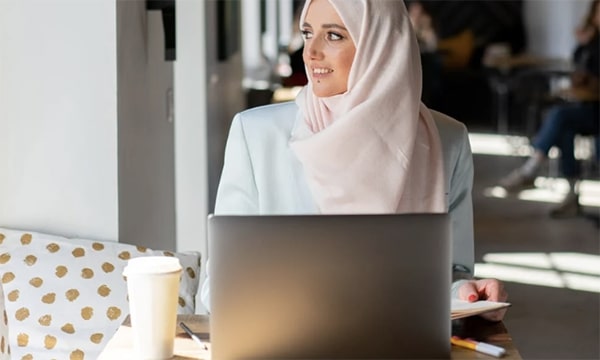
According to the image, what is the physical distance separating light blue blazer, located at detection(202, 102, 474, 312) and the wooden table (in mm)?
297

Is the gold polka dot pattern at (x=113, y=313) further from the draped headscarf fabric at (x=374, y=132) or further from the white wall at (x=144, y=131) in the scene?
the draped headscarf fabric at (x=374, y=132)

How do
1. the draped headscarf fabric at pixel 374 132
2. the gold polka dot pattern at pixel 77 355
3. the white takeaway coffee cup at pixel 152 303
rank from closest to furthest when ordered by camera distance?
the white takeaway coffee cup at pixel 152 303 → the draped headscarf fabric at pixel 374 132 → the gold polka dot pattern at pixel 77 355

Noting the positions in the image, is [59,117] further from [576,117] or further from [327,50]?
[576,117]

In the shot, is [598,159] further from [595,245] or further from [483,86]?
[483,86]

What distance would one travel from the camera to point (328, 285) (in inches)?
73.5

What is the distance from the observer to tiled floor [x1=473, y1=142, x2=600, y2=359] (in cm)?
566

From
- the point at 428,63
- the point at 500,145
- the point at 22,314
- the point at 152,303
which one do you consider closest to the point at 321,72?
the point at 152,303

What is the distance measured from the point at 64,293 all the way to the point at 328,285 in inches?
60.6

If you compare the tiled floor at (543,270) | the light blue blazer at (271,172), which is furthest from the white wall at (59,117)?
the tiled floor at (543,270)

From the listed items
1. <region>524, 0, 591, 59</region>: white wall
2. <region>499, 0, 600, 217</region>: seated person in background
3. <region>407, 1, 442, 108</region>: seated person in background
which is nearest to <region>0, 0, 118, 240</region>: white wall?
<region>499, 0, 600, 217</region>: seated person in background

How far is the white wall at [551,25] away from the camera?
51.3 ft

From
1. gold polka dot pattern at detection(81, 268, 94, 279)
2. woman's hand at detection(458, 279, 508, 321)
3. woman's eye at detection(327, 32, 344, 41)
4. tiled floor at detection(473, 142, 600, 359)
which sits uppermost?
woman's eye at detection(327, 32, 344, 41)

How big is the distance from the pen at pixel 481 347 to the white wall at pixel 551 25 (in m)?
13.9

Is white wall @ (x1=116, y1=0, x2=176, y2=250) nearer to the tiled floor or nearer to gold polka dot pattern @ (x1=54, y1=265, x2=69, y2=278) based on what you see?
gold polka dot pattern @ (x1=54, y1=265, x2=69, y2=278)
